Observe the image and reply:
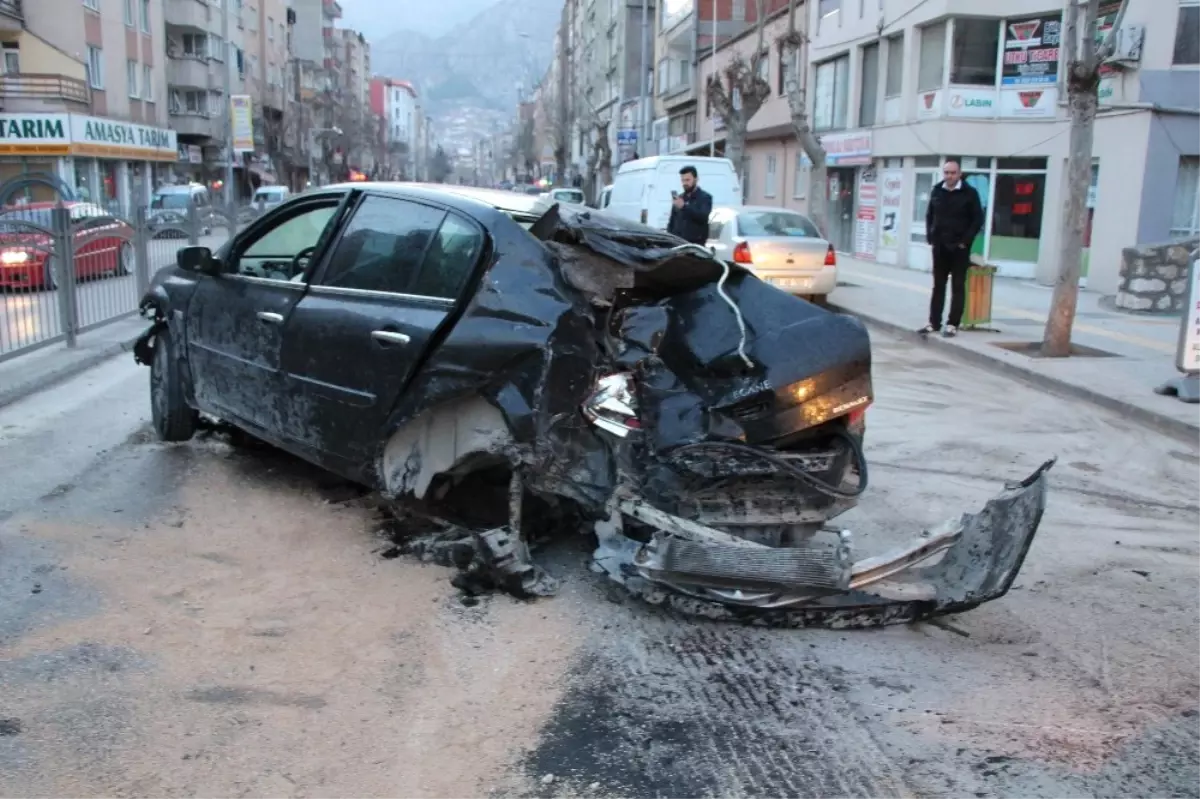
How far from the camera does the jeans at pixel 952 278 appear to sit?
12.2 metres

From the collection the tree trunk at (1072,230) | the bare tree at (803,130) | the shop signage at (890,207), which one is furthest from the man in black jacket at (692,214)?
the shop signage at (890,207)

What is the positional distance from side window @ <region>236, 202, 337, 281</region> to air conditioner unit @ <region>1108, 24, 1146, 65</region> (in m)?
17.0

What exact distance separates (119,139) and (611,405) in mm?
41535

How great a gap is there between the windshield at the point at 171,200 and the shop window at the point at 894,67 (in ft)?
63.1

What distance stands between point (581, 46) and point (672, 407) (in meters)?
89.1

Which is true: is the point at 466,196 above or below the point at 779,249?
above

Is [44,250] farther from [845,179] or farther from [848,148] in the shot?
[845,179]

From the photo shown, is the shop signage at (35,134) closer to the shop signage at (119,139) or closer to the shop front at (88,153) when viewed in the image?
the shop front at (88,153)

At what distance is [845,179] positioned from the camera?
96.7 ft

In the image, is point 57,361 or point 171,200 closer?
point 57,361

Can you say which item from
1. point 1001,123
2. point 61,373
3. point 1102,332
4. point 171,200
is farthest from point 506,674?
point 171,200

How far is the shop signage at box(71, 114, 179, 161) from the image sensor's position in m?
36.5

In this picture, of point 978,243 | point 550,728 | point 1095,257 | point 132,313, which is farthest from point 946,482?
point 978,243

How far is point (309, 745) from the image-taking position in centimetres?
329
